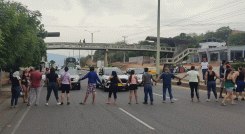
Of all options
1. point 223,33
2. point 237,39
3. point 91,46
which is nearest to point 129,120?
point 91,46

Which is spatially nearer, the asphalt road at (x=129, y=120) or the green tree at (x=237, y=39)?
the asphalt road at (x=129, y=120)

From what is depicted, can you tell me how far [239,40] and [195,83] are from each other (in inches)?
3463

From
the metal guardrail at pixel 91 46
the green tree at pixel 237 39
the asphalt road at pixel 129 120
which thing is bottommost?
the asphalt road at pixel 129 120

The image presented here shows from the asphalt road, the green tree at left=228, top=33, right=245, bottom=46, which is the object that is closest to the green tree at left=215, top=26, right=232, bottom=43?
the green tree at left=228, top=33, right=245, bottom=46

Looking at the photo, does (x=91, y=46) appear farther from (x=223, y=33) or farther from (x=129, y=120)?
(x=223, y=33)

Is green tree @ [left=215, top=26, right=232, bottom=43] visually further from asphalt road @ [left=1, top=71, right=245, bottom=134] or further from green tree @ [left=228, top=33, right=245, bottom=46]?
asphalt road @ [left=1, top=71, right=245, bottom=134]

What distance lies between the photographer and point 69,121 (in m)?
8.05

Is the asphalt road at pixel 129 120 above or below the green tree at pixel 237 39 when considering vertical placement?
below

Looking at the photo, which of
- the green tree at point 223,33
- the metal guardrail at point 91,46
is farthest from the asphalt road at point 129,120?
the green tree at point 223,33

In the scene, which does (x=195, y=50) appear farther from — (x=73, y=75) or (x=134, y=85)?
(x=134, y=85)

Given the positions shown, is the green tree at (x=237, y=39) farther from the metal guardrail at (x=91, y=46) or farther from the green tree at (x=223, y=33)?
the metal guardrail at (x=91, y=46)

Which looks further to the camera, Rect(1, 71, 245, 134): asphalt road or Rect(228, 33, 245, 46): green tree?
Rect(228, 33, 245, 46): green tree

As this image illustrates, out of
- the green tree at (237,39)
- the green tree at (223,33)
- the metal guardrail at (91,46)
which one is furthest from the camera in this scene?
the green tree at (223,33)

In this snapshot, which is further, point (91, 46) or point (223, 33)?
point (223, 33)
